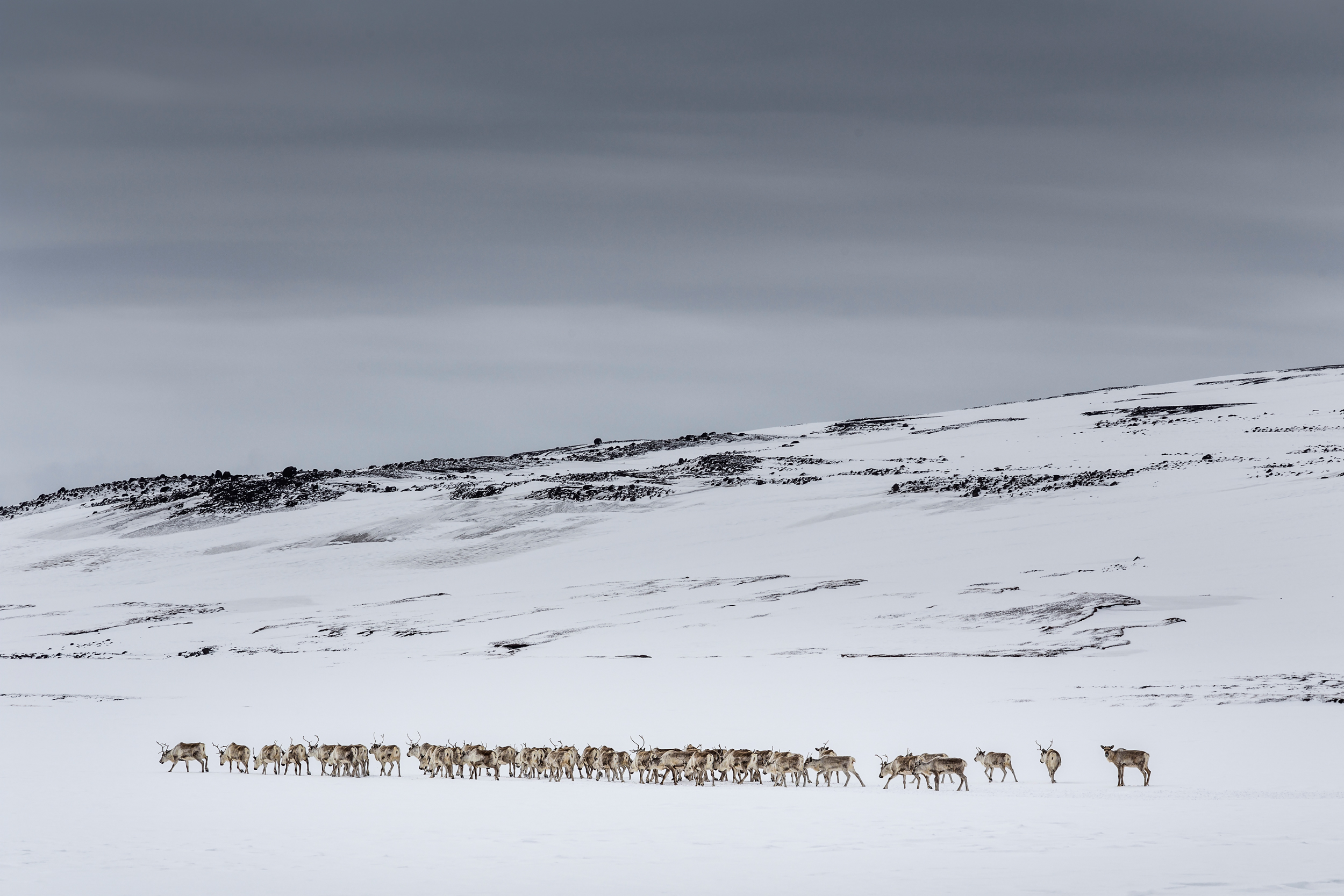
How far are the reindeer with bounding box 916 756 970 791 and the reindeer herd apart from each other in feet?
0.05

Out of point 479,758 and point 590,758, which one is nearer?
point 590,758

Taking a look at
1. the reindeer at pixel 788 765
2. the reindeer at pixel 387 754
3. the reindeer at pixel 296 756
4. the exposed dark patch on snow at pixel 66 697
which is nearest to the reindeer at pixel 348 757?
the reindeer at pixel 387 754

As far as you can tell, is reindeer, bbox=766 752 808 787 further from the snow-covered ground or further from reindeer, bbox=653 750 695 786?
reindeer, bbox=653 750 695 786

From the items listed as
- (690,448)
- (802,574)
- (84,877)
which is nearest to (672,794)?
(84,877)

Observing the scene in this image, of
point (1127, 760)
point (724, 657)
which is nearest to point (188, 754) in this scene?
point (724, 657)

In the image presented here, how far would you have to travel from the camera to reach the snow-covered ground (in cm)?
1272

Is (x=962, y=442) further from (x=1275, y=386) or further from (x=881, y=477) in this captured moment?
(x=1275, y=386)

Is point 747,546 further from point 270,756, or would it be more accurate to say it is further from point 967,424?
point 967,424

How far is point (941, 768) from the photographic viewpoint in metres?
18.1

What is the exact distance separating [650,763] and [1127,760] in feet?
23.2

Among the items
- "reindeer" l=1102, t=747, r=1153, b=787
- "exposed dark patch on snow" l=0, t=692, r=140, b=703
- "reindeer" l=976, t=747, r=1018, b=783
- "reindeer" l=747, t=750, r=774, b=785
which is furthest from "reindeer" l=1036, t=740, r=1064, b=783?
"exposed dark patch on snow" l=0, t=692, r=140, b=703

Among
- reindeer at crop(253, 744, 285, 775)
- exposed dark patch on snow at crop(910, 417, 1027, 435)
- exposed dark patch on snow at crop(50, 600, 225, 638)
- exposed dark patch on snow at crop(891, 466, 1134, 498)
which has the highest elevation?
exposed dark patch on snow at crop(910, 417, 1027, 435)

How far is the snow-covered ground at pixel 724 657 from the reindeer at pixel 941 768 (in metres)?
0.51

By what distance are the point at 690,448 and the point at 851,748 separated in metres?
61.2
